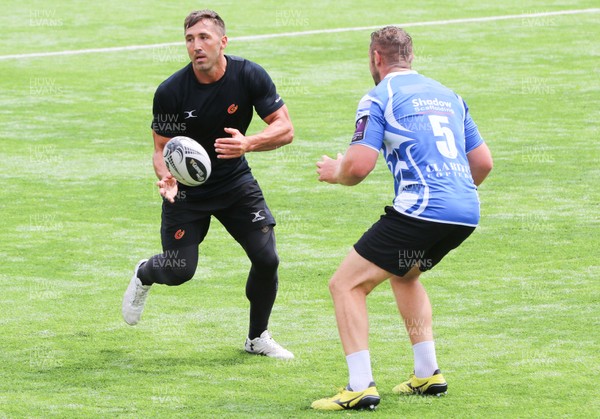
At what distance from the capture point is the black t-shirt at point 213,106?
905 cm

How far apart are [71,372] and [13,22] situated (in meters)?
18.7

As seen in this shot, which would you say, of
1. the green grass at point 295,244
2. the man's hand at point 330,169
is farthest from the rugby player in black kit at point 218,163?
the man's hand at point 330,169

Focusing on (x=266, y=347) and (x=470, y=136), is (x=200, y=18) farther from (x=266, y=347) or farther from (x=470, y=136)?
(x=266, y=347)

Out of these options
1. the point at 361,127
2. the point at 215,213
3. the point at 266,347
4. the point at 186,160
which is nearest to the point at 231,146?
the point at 186,160

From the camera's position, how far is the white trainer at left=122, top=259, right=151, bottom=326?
376 inches

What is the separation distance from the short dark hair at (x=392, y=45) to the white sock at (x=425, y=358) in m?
1.78

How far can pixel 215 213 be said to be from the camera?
9.25 m

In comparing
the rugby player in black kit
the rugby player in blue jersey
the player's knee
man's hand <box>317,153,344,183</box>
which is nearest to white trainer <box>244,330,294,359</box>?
the rugby player in black kit

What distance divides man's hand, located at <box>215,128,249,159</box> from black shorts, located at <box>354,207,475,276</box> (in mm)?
1271

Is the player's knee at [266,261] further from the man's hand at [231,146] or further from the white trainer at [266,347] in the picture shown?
the man's hand at [231,146]

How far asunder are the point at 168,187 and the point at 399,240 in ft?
6.49

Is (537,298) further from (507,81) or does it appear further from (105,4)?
(105,4)

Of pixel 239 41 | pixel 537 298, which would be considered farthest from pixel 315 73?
pixel 537 298

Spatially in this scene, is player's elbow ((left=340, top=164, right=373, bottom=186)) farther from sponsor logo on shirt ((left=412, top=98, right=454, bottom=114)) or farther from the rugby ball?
the rugby ball
